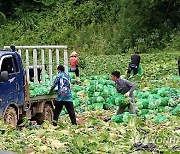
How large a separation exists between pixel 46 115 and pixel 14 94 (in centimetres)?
227

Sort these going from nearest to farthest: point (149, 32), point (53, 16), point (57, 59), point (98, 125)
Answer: point (98, 125) → point (57, 59) → point (149, 32) → point (53, 16)

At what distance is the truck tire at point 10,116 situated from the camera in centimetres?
1424

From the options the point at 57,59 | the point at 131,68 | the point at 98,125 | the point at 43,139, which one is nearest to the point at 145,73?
the point at 131,68

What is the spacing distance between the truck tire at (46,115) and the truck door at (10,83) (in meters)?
1.64

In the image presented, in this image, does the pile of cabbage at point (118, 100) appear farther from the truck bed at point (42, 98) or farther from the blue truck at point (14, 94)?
the blue truck at point (14, 94)

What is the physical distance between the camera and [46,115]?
1667 centimetres

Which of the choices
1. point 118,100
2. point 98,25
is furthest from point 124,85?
point 98,25

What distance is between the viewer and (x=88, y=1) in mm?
49000

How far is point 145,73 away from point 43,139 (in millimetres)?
18279

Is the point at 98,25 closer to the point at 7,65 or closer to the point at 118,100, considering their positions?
the point at 118,100

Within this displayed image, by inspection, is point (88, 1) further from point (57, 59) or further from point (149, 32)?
point (57, 59)

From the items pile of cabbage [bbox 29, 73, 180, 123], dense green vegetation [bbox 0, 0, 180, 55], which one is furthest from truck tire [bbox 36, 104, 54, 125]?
dense green vegetation [bbox 0, 0, 180, 55]

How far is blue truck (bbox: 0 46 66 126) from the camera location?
13901mm

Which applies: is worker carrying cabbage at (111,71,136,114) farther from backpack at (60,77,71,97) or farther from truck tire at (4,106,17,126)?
truck tire at (4,106,17,126)
